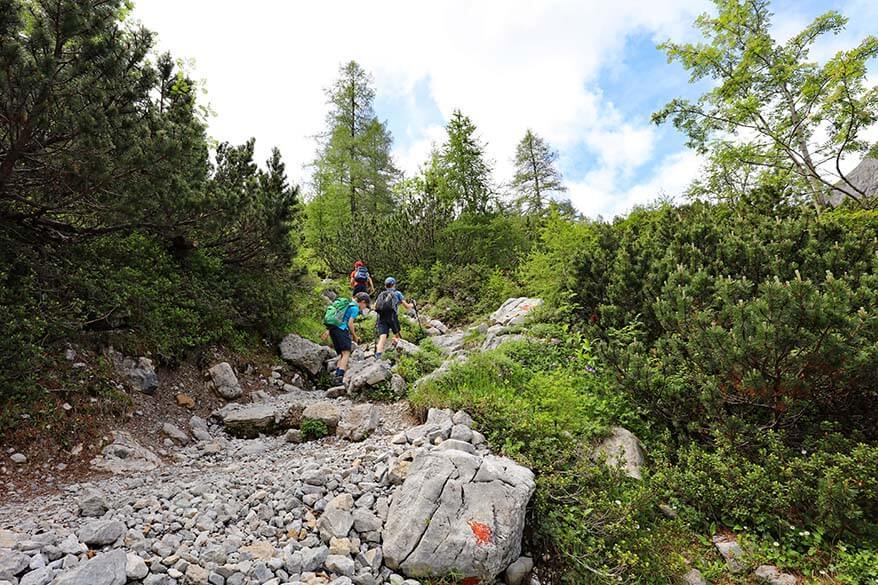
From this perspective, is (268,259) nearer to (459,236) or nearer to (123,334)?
(123,334)

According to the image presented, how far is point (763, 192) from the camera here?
918 centimetres

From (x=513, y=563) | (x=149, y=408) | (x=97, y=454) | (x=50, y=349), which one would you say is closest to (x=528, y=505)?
(x=513, y=563)

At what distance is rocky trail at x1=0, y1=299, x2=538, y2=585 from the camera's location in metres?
2.76

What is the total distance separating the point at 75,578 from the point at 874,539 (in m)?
5.80

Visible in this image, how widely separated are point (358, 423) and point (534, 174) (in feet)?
84.1

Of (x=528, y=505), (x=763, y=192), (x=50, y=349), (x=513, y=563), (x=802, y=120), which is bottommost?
(x=513, y=563)

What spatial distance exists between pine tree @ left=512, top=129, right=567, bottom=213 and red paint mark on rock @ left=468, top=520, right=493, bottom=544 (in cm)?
2607

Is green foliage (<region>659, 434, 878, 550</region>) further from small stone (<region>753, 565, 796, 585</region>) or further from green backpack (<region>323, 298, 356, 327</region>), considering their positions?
green backpack (<region>323, 298, 356, 327</region>)

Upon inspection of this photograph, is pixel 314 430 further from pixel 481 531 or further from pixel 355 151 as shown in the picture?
pixel 355 151

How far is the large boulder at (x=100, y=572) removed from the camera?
7.98 ft

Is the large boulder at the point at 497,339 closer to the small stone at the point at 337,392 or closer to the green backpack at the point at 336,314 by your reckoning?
the small stone at the point at 337,392

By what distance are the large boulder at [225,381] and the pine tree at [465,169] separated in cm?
1230

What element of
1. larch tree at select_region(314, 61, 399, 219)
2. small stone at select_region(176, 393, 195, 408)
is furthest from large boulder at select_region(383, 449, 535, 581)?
larch tree at select_region(314, 61, 399, 219)

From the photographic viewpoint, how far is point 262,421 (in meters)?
6.33
